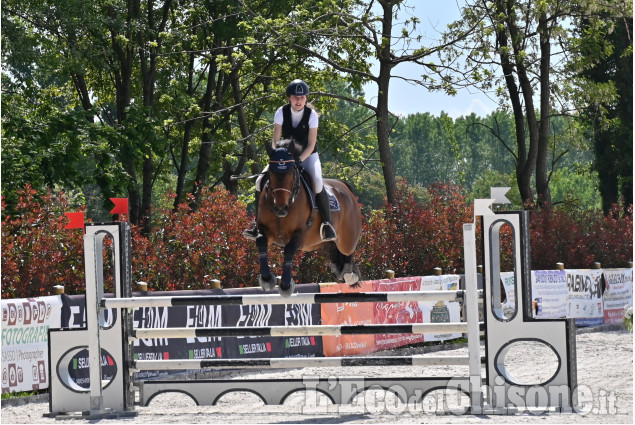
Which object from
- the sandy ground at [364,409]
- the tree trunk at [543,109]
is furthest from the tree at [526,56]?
the sandy ground at [364,409]

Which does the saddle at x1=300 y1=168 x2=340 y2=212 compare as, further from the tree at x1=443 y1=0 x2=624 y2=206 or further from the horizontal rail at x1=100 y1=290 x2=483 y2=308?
the tree at x1=443 y1=0 x2=624 y2=206

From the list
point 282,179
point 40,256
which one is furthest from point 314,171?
point 40,256

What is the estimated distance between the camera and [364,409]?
8727mm

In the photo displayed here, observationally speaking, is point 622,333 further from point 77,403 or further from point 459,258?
point 77,403

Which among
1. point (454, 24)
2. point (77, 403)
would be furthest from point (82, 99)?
point (77, 403)

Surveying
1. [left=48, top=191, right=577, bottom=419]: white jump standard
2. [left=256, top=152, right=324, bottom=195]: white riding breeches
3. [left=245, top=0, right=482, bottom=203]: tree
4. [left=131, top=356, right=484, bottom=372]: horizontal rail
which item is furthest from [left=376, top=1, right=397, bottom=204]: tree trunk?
[left=256, top=152, right=324, bottom=195]: white riding breeches

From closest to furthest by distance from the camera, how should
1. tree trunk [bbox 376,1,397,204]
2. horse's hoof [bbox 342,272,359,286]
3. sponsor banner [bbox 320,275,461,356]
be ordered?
horse's hoof [bbox 342,272,359,286]
sponsor banner [bbox 320,275,461,356]
tree trunk [bbox 376,1,397,204]

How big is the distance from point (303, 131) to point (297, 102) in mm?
257

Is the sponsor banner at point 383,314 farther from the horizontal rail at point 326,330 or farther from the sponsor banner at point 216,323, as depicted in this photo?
the horizontal rail at point 326,330

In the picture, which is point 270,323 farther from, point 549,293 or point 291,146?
point 549,293

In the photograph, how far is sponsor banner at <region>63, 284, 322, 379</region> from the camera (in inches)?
472

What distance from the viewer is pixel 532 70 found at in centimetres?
2484

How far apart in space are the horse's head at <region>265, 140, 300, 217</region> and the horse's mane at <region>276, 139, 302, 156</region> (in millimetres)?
70

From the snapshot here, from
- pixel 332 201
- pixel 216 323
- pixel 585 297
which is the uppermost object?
pixel 332 201
